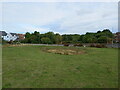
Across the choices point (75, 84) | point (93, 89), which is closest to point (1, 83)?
point (75, 84)

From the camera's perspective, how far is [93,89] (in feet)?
7.68

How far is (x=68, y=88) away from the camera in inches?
93.6

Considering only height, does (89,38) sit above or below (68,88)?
above

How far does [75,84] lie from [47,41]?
26.9 metres

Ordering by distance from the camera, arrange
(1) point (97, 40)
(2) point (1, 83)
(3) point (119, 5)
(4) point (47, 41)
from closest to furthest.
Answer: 1. (2) point (1, 83)
2. (3) point (119, 5)
3. (1) point (97, 40)
4. (4) point (47, 41)

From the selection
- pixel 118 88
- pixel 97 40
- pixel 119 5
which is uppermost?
pixel 119 5

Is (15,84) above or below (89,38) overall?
below

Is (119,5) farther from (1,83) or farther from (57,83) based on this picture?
(1,83)

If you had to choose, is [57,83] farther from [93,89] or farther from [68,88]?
[93,89]

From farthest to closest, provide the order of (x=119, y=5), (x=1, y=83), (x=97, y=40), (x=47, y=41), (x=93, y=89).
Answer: (x=47, y=41)
(x=97, y=40)
(x=119, y=5)
(x=1, y=83)
(x=93, y=89)

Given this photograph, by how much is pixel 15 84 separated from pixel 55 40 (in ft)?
91.0

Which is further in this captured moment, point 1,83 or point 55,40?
point 55,40

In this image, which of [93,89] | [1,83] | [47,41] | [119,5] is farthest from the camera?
[47,41]

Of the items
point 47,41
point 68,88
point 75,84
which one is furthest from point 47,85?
point 47,41
